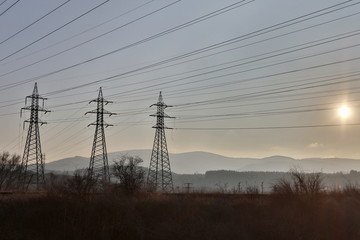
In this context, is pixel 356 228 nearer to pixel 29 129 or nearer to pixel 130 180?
pixel 130 180

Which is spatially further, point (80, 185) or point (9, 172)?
point (9, 172)

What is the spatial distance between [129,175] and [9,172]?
5064 cm

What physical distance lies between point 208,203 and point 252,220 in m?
3.53

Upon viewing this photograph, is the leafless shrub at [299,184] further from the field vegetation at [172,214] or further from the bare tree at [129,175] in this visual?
the bare tree at [129,175]

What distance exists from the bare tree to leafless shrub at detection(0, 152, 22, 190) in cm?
3661

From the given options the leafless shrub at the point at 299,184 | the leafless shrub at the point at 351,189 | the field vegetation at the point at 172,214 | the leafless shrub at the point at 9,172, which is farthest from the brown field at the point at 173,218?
the leafless shrub at the point at 9,172

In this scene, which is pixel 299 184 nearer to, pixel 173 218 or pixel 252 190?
pixel 252 190

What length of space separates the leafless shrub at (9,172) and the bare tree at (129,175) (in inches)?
1441

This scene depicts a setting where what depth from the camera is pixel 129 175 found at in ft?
132

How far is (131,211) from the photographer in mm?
29016

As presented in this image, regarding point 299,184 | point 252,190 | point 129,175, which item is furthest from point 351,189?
point 129,175

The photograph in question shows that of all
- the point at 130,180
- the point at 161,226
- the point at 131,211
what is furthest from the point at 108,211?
the point at 130,180

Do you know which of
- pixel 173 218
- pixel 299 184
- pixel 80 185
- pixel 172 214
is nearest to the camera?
pixel 173 218

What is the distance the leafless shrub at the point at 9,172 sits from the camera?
257 ft
